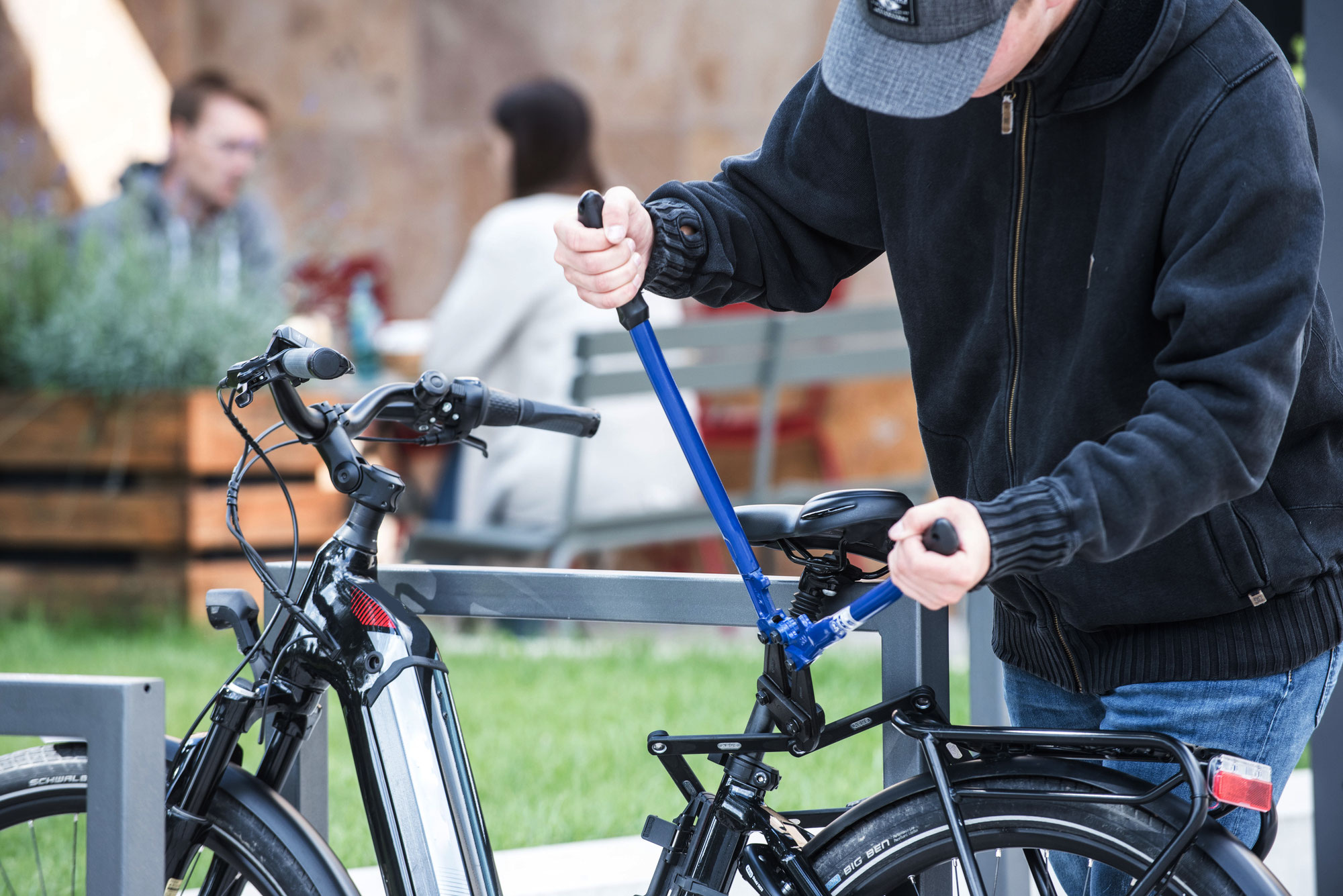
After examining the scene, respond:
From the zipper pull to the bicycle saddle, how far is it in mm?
366

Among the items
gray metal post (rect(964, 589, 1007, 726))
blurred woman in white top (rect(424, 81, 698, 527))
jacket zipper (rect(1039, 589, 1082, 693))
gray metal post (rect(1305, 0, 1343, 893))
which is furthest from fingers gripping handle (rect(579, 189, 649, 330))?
blurred woman in white top (rect(424, 81, 698, 527))

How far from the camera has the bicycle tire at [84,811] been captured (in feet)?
4.87

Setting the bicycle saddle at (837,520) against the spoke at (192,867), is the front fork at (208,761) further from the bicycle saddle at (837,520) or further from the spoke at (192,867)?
the bicycle saddle at (837,520)

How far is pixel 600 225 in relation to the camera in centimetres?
139

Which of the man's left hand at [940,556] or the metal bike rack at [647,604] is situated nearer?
the man's left hand at [940,556]

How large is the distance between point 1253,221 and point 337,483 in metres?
0.90

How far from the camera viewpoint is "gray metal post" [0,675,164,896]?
129cm

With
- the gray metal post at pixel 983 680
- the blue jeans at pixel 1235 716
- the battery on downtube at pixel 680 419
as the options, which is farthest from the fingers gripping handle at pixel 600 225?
the gray metal post at pixel 983 680

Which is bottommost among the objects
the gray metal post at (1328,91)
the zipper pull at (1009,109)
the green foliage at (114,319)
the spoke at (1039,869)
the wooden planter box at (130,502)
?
the spoke at (1039,869)

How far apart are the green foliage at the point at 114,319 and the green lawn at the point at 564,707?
796mm

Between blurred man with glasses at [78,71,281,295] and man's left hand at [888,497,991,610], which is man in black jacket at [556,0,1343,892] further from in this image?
blurred man with glasses at [78,71,281,295]

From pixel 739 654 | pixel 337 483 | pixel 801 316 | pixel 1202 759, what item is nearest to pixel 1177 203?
pixel 1202 759

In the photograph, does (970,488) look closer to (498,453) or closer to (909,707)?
(909,707)

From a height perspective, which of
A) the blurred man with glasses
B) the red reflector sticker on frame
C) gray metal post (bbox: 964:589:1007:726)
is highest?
the blurred man with glasses
